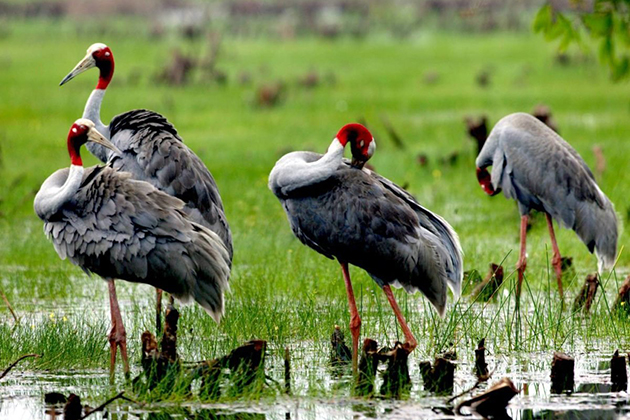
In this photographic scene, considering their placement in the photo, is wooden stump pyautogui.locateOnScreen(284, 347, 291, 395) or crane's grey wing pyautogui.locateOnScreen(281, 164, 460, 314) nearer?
wooden stump pyautogui.locateOnScreen(284, 347, 291, 395)

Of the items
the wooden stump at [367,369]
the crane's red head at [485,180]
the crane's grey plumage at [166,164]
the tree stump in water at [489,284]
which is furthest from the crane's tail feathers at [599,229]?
the wooden stump at [367,369]

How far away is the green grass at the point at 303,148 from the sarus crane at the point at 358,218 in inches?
13.6

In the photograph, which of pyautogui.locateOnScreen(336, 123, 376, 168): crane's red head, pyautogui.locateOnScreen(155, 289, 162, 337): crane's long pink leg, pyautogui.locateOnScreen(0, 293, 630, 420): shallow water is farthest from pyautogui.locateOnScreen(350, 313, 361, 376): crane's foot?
pyautogui.locateOnScreen(155, 289, 162, 337): crane's long pink leg

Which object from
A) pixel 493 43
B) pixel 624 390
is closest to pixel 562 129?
pixel 624 390

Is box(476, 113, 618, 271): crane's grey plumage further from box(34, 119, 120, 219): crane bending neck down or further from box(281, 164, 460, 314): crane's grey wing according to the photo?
box(34, 119, 120, 219): crane bending neck down

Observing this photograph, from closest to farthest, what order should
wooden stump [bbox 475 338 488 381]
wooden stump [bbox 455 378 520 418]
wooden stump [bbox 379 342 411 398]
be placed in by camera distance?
wooden stump [bbox 455 378 520 418]
wooden stump [bbox 379 342 411 398]
wooden stump [bbox 475 338 488 381]

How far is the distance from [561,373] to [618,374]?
0.33 meters

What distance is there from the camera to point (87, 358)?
6.70 m

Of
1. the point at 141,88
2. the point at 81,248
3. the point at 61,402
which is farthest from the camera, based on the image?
the point at 141,88

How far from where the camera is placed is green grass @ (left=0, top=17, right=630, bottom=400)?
7152 millimetres

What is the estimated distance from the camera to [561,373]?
6.09 m

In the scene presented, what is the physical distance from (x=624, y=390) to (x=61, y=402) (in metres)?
3.00

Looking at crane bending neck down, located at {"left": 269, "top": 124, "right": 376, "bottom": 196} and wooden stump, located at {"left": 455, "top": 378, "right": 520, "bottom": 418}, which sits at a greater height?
crane bending neck down, located at {"left": 269, "top": 124, "right": 376, "bottom": 196}

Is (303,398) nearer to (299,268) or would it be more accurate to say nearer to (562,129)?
(299,268)
